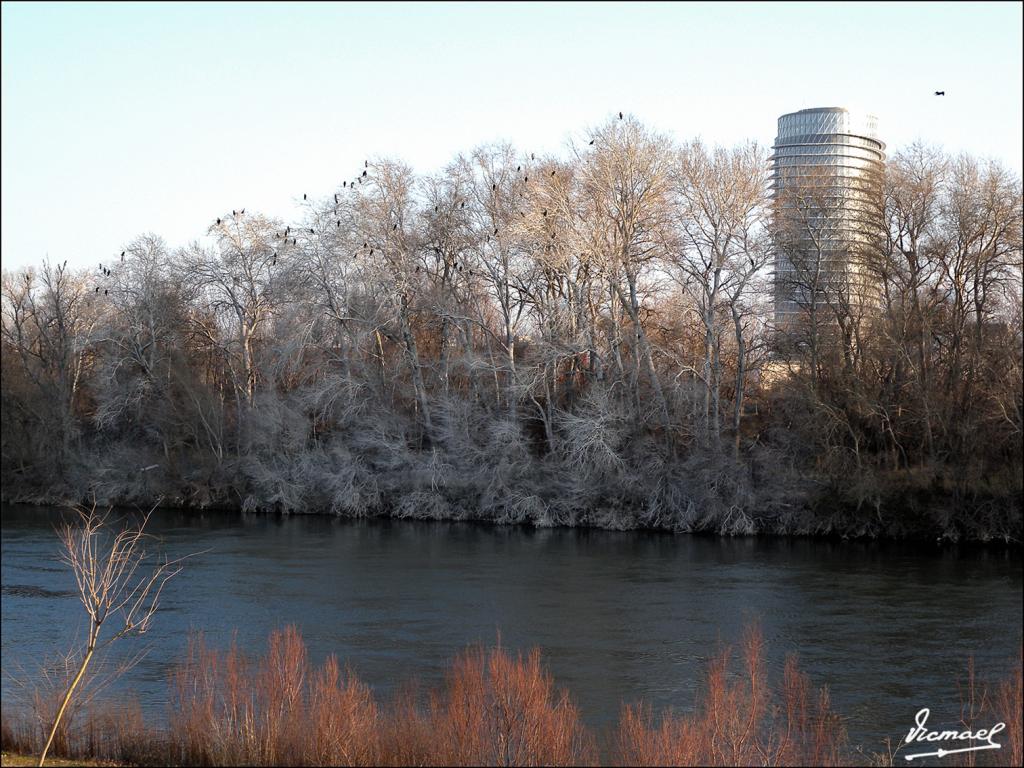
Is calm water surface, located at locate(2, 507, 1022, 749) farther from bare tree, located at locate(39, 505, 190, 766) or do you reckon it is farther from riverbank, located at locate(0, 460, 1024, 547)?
riverbank, located at locate(0, 460, 1024, 547)

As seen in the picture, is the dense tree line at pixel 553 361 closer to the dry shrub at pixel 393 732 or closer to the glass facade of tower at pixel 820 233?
the glass facade of tower at pixel 820 233

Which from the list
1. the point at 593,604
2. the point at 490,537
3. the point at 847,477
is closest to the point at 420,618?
the point at 593,604

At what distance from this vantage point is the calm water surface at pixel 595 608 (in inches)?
666

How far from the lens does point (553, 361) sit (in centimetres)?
3828

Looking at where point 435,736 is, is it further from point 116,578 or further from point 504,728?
point 116,578

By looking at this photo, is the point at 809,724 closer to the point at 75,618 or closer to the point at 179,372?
the point at 75,618

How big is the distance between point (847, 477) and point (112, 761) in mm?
25326

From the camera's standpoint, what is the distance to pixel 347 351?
143 ft

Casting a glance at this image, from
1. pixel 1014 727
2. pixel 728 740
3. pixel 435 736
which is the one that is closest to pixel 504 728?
pixel 435 736

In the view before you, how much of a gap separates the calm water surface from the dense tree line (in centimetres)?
279

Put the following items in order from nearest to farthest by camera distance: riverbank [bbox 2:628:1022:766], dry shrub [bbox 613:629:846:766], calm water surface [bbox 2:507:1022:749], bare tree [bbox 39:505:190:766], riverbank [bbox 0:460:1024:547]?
bare tree [bbox 39:505:190:766] < dry shrub [bbox 613:629:846:766] < riverbank [bbox 2:628:1022:766] < calm water surface [bbox 2:507:1022:749] < riverbank [bbox 0:460:1024:547]

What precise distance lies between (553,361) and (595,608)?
1633 centimetres

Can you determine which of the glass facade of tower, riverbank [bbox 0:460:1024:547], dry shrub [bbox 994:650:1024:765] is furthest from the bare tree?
the glass facade of tower

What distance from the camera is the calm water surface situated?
1691 cm
